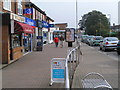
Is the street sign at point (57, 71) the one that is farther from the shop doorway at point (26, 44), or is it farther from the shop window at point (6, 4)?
the shop doorway at point (26, 44)

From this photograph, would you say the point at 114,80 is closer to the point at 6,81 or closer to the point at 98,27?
the point at 6,81

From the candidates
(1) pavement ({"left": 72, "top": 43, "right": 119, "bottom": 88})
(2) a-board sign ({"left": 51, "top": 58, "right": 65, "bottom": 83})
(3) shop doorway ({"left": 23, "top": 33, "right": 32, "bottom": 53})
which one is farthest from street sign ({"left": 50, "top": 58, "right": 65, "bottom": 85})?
(3) shop doorway ({"left": 23, "top": 33, "right": 32, "bottom": 53})

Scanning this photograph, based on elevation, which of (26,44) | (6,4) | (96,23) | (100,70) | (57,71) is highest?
(96,23)

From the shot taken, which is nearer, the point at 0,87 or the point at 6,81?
the point at 0,87

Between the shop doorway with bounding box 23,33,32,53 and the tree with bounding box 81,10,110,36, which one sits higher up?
the tree with bounding box 81,10,110,36

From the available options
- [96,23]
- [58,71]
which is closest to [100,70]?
[58,71]

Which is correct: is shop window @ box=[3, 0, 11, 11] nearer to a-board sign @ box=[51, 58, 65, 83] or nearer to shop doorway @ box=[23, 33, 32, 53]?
Result: shop doorway @ box=[23, 33, 32, 53]

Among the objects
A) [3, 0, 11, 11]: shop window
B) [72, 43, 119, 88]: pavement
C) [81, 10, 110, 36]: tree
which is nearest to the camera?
[72, 43, 119, 88]: pavement

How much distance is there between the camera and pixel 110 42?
2109cm

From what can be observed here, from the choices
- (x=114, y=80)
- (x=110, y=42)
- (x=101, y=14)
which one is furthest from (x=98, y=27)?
(x=114, y=80)

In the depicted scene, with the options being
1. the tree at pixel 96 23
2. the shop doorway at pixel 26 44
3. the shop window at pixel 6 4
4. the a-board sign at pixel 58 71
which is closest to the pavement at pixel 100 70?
the a-board sign at pixel 58 71

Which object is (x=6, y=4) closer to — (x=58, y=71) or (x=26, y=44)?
(x=26, y=44)

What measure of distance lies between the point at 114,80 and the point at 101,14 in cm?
8631

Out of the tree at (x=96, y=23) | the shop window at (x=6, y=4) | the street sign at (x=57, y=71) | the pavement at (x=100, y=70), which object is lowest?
the pavement at (x=100, y=70)
